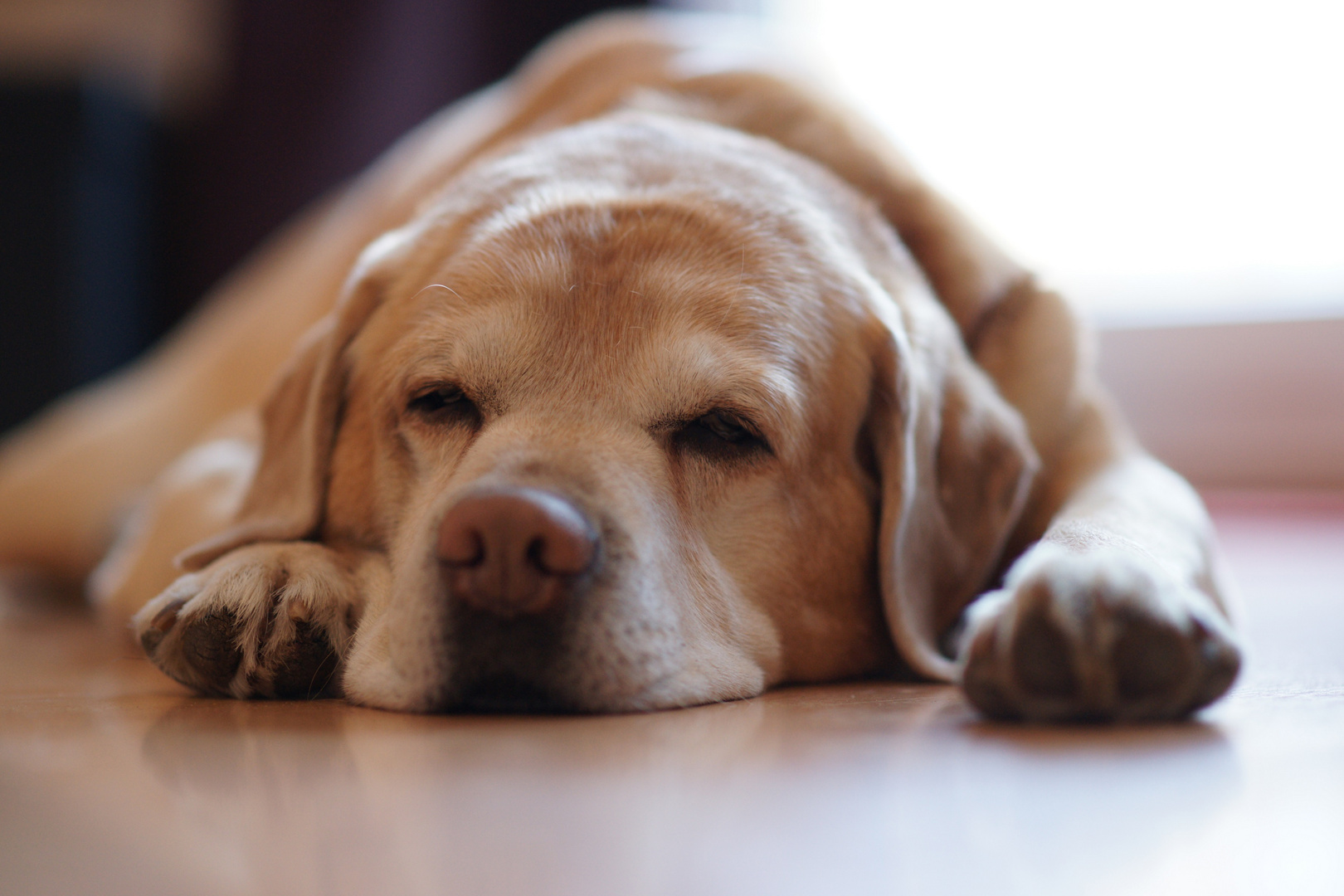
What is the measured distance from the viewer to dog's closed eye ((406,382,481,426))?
1.97 meters

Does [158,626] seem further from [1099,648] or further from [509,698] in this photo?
[1099,648]

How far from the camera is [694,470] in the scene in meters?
1.88

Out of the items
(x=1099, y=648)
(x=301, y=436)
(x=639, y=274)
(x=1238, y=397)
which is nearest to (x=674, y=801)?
(x=1099, y=648)

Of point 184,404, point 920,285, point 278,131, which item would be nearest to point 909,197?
point 920,285

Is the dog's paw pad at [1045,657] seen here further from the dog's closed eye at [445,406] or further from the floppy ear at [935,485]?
the dog's closed eye at [445,406]

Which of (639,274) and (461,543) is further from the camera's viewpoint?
(639,274)

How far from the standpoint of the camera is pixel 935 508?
82.2 inches

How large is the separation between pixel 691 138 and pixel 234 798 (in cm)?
164

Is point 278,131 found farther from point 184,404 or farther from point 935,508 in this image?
point 935,508

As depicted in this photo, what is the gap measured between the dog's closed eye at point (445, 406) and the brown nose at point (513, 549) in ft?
1.47

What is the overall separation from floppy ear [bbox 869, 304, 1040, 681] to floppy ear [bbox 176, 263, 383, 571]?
105 centimetres

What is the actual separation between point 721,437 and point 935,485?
450 millimetres

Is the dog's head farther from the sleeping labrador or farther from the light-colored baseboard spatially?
the light-colored baseboard

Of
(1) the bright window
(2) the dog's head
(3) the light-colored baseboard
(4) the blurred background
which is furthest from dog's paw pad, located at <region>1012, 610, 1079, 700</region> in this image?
(3) the light-colored baseboard
